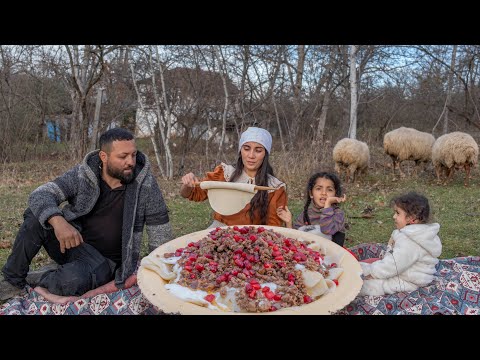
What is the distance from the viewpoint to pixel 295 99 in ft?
39.6

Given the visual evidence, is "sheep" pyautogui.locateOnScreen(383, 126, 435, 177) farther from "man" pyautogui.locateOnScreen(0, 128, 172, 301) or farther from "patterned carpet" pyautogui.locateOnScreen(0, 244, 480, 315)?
"man" pyautogui.locateOnScreen(0, 128, 172, 301)

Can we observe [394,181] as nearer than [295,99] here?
Yes

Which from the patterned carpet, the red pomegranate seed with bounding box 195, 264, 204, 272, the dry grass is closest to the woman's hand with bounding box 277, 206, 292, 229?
the patterned carpet

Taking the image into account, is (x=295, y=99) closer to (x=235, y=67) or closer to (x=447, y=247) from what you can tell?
(x=235, y=67)

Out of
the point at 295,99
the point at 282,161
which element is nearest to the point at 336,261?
the point at 282,161

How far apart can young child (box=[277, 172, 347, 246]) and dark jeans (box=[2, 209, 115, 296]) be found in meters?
1.67

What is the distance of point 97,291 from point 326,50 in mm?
11936

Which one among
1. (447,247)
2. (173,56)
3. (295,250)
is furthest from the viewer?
(173,56)

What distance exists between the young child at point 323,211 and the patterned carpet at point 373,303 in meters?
0.71

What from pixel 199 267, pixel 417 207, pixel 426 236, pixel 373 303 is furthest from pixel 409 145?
pixel 199 267

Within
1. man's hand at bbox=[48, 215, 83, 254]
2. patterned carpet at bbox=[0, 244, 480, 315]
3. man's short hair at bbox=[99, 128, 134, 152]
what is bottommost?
patterned carpet at bbox=[0, 244, 480, 315]

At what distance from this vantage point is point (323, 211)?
12.1 feet

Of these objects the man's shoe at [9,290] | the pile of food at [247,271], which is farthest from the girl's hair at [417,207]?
the man's shoe at [9,290]

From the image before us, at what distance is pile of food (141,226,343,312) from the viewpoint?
93.2 inches
